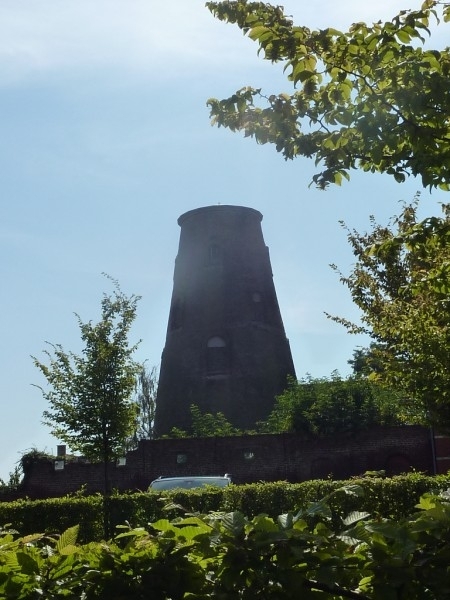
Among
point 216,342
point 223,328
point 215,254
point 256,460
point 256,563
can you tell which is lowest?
point 256,563

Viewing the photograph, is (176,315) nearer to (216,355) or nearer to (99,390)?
(216,355)

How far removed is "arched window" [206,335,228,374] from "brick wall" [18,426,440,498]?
33.3 ft

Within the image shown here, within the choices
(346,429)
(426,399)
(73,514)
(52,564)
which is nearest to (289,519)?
(52,564)

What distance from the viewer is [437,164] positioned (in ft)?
14.8

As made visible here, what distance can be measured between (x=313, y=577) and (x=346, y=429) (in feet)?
88.7

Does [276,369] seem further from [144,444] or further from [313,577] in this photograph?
[313,577]

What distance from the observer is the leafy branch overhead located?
4.53 meters

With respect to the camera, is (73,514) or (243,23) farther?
(73,514)

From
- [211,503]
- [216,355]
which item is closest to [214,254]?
[216,355]

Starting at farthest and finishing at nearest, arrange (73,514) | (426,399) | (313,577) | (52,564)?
(73,514)
(426,399)
(52,564)
(313,577)

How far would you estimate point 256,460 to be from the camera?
2898 cm

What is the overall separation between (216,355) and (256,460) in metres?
11.7

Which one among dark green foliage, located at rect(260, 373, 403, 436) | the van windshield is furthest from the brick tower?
the van windshield

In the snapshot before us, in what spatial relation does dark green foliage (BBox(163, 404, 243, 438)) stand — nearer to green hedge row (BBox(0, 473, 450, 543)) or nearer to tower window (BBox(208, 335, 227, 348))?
tower window (BBox(208, 335, 227, 348))
